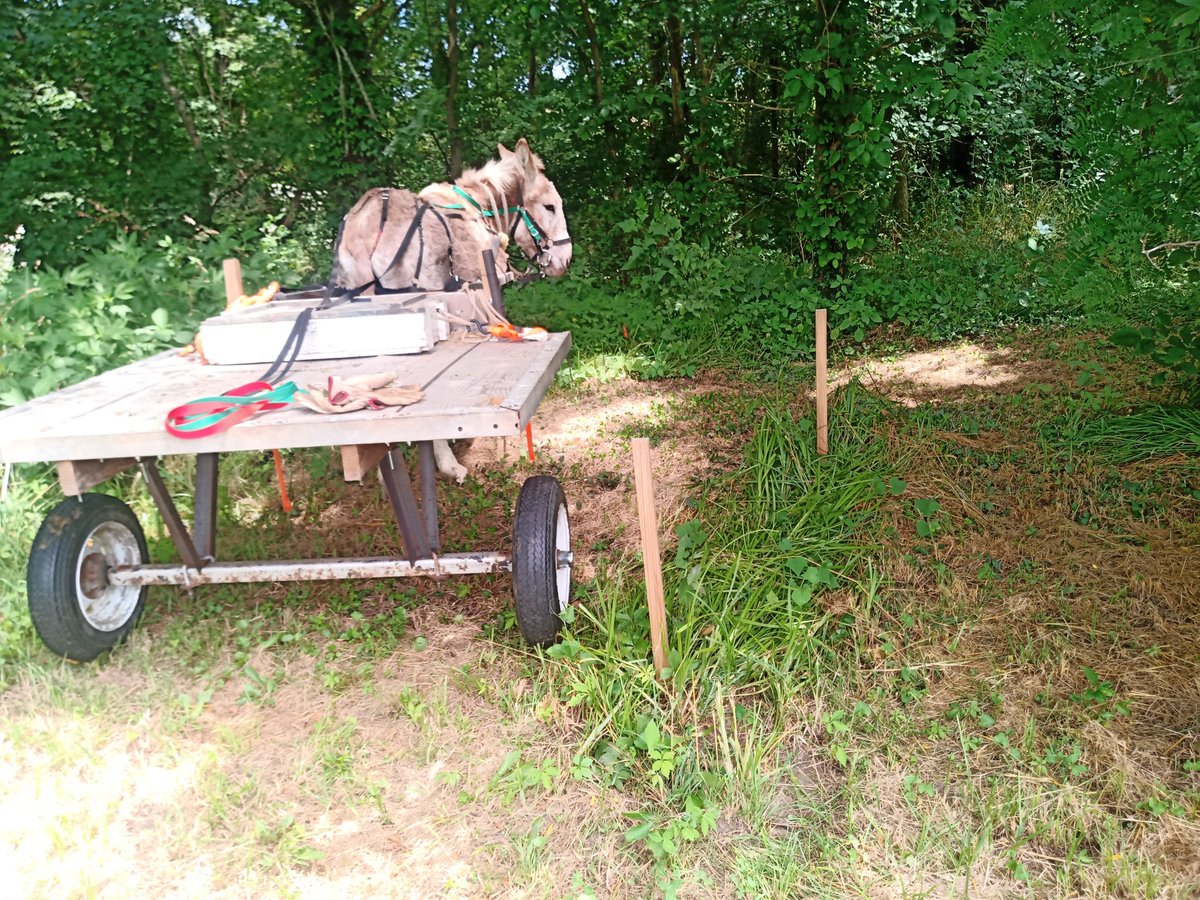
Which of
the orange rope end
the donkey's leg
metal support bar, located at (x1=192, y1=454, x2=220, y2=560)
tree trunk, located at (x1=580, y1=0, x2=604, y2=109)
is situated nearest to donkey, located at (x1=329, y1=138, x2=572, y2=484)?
the donkey's leg

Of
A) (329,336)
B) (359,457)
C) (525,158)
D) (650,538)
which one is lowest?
(650,538)

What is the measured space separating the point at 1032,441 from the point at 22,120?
8091 mm

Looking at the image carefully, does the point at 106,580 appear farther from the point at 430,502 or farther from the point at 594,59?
the point at 594,59

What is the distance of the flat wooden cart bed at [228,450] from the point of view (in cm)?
286

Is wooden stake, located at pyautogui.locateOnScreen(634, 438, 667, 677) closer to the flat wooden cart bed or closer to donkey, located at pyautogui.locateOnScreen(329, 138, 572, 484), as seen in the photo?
the flat wooden cart bed

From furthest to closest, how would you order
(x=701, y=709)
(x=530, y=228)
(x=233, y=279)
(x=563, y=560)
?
(x=530, y=228), (x=233, y=279), (x=563, y=560), (x=701, y=709)

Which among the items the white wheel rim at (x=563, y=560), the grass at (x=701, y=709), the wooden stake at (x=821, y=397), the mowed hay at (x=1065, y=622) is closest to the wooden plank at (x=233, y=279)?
the grass at (x=701, y=709)

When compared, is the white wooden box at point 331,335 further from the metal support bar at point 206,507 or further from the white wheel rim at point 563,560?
the white wheel rim at point 563,560

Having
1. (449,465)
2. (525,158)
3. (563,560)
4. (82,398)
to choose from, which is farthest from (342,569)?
(525,158)

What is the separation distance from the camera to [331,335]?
3697 mm

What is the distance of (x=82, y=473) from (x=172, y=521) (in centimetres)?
48

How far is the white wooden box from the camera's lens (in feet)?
12.2

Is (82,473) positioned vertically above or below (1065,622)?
above

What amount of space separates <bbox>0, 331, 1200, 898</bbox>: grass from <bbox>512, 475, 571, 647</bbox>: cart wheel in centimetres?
13
